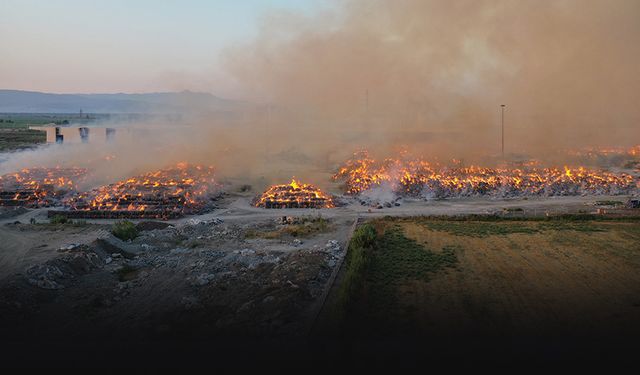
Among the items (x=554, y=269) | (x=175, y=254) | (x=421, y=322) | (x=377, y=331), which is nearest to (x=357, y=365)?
(x=377, y=331)

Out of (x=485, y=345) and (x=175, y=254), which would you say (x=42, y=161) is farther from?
(x=485, y=345)

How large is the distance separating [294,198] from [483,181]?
1277 cm

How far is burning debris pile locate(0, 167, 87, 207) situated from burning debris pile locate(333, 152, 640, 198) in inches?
679

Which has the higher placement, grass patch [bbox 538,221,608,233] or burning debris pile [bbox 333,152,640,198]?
burning debris pile [bbox 333,152,640,198]

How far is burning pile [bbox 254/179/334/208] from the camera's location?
1074 inches

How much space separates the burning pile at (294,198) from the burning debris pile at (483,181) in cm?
359

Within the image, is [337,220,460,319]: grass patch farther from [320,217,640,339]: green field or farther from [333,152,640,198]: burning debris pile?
[333,152,640,198]: burning debris pile

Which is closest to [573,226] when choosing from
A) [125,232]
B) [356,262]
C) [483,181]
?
[356,262]

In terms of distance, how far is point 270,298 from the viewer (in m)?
→ 12.1

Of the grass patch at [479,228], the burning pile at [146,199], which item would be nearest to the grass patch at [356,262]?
the grass patch at [479,228]

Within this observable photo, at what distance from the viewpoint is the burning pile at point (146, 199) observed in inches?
987

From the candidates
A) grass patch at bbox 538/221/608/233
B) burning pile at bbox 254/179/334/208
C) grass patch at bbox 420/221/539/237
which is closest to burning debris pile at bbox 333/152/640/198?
burning pile at bbox 254/179/334/208

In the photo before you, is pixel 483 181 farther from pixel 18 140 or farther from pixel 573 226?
pixel 18 140

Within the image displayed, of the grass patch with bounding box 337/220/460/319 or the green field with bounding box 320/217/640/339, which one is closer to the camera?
the green field with bounding box 320/217/640/339
